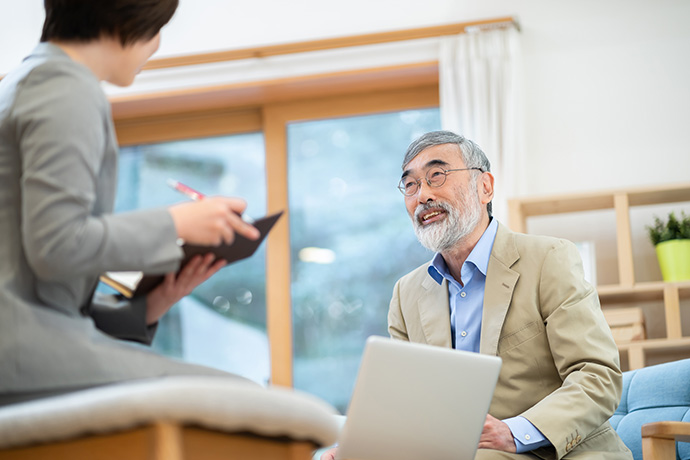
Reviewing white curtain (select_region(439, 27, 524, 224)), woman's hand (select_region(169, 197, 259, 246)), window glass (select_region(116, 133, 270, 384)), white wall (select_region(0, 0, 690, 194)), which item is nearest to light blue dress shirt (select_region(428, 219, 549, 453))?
woman's hand (select_region(169, 197, 259, 246))

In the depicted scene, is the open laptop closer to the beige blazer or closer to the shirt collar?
the beige blazer

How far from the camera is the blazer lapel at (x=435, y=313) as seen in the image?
7.11ft

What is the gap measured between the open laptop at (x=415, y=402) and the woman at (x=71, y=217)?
0.46 m

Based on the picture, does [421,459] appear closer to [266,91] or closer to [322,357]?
[322,357]

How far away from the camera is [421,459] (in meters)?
1.52

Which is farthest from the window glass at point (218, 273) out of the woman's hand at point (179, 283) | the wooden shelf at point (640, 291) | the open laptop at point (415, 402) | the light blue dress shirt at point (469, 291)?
the woman's hand at point (179, 283)

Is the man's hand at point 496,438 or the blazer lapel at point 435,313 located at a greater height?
the blazer lapel at point 435,313

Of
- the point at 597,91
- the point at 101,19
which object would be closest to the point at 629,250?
the point at 597,91

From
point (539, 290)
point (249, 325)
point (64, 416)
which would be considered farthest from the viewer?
point (249, 325)

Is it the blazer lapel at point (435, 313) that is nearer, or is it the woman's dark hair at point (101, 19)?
the woman's dark hair at point (101, 19)

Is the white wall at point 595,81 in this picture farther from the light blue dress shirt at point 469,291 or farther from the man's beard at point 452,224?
the light blue dress shirt at point 469,291

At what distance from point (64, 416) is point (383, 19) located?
358cm

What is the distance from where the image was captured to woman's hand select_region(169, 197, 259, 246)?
1007 millimetres

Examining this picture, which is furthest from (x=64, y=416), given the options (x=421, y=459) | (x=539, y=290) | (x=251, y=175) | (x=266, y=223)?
(x=251, y=175)
